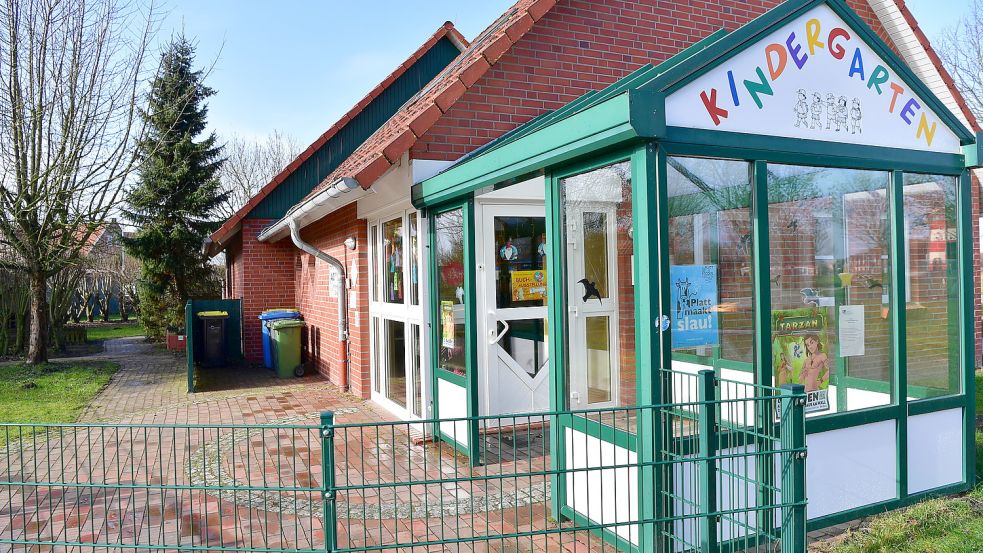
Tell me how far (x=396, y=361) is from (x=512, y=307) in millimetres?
1678

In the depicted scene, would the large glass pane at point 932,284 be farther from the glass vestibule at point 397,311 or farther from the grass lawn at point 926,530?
the glass vestibule at point 397,311

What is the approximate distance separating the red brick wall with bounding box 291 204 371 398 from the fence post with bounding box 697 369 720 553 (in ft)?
18.9

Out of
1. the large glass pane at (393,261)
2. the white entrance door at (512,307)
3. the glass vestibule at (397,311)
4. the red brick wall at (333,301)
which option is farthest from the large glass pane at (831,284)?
the red brick wall at (333,301)

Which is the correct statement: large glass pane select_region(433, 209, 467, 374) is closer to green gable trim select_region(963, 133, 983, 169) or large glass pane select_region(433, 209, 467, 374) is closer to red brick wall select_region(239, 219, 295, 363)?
green gable trim select_region(963, 133, 983, 169)

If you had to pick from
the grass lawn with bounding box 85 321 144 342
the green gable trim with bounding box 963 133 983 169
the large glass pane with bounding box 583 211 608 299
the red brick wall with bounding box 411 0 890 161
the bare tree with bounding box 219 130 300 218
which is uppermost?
the bare tree with bounding box 219 130 300 218

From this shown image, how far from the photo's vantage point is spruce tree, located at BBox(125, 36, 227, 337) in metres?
16.8

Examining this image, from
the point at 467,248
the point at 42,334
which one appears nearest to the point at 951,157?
the point at 467,248

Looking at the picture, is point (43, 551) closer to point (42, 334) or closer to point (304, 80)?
point (42, 334)

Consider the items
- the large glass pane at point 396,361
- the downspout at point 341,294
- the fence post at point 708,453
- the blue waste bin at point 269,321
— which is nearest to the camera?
the fence post at point 708,453

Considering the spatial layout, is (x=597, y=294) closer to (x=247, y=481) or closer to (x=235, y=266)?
(x=247, y=481)

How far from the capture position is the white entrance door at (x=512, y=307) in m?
6.89

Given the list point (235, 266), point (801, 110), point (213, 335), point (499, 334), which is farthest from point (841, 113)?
point (235, 266)

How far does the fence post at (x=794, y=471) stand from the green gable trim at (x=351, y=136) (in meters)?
11.0

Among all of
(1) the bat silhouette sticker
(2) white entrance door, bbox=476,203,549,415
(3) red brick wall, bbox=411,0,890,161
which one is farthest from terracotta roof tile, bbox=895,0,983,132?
(1) the bat silhouette sticker
